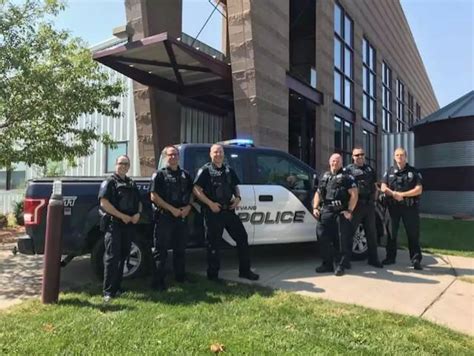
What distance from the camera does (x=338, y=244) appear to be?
6852 millimetres

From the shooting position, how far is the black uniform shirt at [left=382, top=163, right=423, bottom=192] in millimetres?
7055

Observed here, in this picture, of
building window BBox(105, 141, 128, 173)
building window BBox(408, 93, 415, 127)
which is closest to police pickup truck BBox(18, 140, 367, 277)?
building window BBox(105, 141, 128, 173)

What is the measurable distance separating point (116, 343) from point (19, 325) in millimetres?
1087

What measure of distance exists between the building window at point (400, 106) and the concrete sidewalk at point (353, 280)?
22570mm

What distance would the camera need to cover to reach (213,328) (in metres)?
4.25

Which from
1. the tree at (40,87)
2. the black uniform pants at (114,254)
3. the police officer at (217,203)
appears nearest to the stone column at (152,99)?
the tree at (40,87)

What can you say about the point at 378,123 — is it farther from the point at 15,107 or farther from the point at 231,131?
the point at 15,107

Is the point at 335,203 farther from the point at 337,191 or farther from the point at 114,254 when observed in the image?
the point at 114,254

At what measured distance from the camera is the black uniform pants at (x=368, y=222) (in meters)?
7.05

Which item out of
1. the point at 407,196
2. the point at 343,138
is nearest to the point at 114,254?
the point at 407,196

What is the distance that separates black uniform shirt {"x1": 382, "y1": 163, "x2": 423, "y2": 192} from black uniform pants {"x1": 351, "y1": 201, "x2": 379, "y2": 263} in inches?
17.3

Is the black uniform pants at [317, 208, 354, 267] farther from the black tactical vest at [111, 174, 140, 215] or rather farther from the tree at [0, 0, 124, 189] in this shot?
the tree at [0, 0, 124, 189]

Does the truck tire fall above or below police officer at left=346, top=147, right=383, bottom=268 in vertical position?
below

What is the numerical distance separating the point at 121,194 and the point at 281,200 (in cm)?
252
